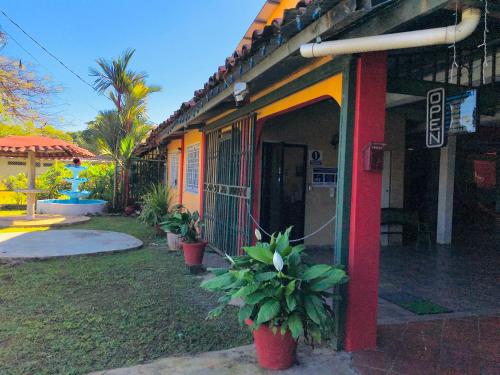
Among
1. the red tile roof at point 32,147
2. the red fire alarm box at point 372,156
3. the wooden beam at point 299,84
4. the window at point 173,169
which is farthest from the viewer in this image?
the window at point 173,169

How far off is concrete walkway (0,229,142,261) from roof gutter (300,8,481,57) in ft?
19.1

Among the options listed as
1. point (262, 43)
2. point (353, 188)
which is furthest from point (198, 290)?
point (262, 43)

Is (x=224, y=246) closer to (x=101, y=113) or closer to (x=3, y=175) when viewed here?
(x=101, y=113)

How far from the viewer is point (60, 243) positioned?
25.4 ft

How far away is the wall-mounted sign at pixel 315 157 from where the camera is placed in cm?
777

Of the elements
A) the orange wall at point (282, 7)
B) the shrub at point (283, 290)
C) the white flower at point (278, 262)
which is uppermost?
the orange wall at point (282, 7)

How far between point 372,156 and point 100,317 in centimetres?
314

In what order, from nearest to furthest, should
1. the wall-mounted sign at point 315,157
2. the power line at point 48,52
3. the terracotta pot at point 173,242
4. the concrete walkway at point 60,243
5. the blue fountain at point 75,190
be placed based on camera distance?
the concrete walkway at point 60,243, the terracotta pot at point 173,242, the wall-mounted sign at point 315,157, the power line at point 48,52, the blue fountain at point 75,190

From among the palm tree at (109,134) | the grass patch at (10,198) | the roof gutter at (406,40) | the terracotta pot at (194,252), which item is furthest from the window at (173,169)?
the roof gutter at (406,40)

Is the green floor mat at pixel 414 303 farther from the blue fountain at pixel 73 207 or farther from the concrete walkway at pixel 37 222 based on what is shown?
the blue fountain at pixel 73 207

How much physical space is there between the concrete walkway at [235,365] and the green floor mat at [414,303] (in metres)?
1.55

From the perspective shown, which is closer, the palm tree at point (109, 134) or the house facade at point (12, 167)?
the palm tree at point (109, 134)

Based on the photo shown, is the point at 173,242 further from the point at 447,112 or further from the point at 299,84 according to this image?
the point at 447,112

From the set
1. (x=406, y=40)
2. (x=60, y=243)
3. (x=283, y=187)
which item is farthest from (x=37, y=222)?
(x=406, y=40)
